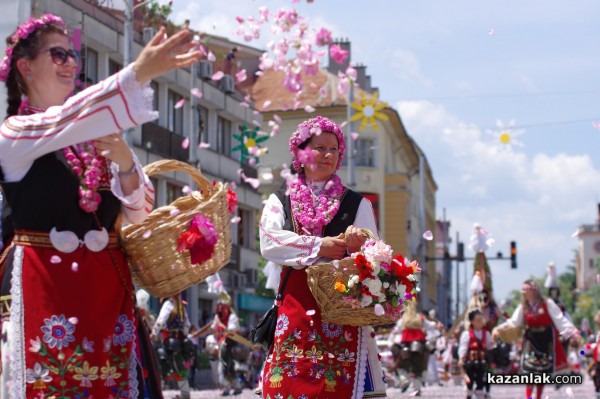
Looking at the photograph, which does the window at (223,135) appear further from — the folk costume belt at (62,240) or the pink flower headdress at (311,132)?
the folk costume belt at (62,240)

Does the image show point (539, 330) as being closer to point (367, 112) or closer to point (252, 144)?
point (252, 144)

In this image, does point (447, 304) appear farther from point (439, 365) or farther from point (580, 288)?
point (439, 365)

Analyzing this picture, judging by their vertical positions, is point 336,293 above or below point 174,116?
below

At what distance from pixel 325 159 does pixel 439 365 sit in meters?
34.6

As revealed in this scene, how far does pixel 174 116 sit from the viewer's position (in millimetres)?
38281

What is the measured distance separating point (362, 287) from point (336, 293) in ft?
0.51

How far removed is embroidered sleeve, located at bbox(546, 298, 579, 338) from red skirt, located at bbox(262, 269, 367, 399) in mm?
9902

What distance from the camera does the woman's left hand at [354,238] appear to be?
6852mm

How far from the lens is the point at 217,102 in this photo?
41500mm

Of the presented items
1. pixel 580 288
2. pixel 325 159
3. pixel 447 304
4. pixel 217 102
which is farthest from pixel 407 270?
pixel 580 288

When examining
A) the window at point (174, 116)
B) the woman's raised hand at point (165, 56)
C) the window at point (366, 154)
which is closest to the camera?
the woman's raised hand at point (165, 56)

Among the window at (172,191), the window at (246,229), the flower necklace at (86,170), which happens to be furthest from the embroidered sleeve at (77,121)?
the window at (246,229)

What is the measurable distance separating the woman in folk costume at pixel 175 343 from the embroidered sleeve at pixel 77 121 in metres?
15.2

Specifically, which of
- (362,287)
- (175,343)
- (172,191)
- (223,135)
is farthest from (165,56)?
(223,135)
